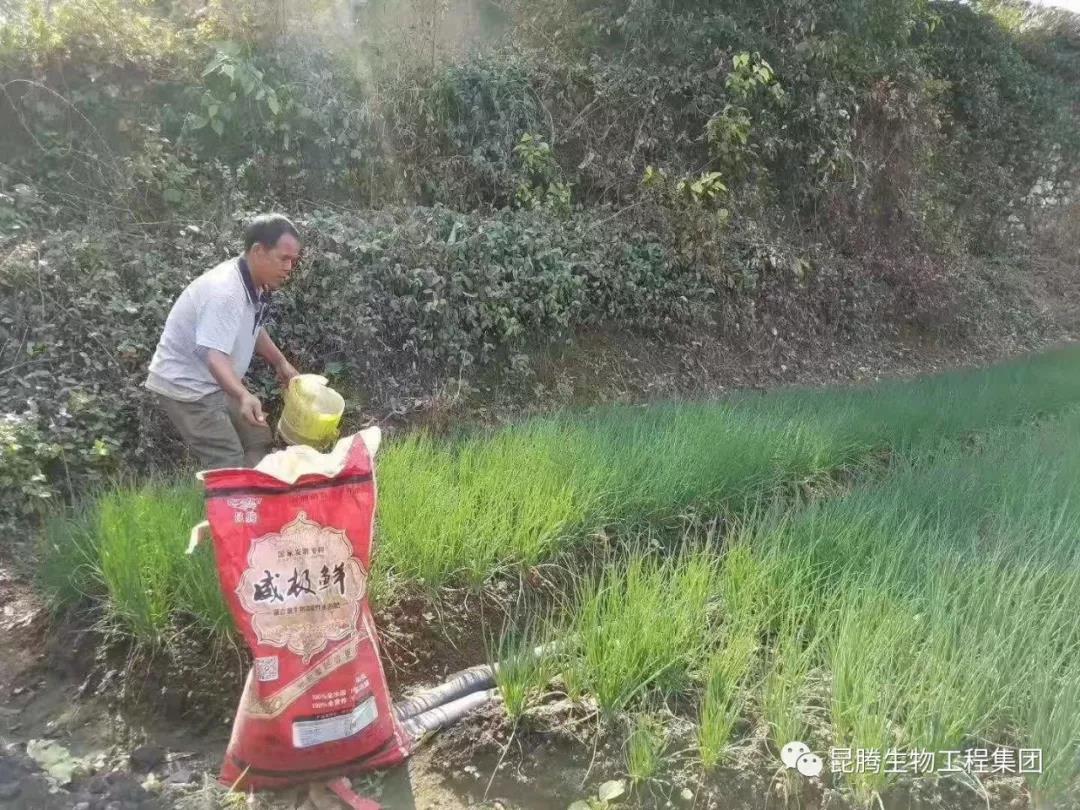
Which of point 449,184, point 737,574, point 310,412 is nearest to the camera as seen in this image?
point 737,574

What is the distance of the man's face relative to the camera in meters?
2.59

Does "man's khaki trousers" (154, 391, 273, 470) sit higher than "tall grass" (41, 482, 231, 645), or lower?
higher

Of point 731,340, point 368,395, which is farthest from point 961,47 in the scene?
point 368,395

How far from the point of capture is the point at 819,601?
7.26 ft

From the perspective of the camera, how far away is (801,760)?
5.61 feet

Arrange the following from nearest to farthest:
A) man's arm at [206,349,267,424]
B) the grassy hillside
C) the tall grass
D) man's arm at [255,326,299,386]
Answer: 1. the tall grass
2. man's arm at [206,349,267,424]
3. man's arm at [255,326,299,386]
4. the grassy hillside

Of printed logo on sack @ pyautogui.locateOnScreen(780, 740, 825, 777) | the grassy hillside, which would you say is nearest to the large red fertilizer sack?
printed logo on sack @ pyautogui.locateOnScreen(780, 740, 825, 777)

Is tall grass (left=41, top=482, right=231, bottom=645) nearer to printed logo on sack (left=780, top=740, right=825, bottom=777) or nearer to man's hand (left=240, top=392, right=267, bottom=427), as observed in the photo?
man's hand (left=240, top=392, right=267, bottom=427)

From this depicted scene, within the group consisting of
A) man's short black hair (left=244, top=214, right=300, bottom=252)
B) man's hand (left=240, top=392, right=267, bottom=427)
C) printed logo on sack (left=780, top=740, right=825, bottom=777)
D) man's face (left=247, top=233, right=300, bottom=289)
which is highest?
man's short black hair (left=244, top=214, right=300, bottom=252)

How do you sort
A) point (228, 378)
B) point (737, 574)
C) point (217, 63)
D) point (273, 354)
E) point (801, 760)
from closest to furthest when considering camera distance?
point (801, 760) → point (737, 574) → point (228, 378) → point (273, 354) → point (217, 63)

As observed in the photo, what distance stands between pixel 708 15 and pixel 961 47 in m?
5.25

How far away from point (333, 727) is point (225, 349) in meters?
1.41

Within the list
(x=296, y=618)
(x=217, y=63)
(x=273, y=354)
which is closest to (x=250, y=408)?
(x=273, y=354)

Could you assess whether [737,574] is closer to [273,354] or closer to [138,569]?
[138,569]
